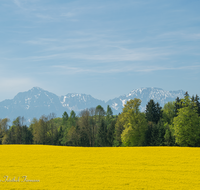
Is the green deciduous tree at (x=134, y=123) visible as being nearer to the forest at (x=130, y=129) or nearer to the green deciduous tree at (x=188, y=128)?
the forest at (x=130, y=129)

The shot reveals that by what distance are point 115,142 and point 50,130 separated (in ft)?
124

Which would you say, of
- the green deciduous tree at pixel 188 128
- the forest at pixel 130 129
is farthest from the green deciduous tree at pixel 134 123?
the green deciduous tree at pixel 188 128

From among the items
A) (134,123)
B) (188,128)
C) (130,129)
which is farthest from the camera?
(134,123)

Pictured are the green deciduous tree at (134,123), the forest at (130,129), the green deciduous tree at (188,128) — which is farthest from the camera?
the green deciduous tree at (134,123)

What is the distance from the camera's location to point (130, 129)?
71750 mm

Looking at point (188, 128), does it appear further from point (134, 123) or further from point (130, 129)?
point (130, 129)

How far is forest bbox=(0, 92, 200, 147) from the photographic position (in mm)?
61781

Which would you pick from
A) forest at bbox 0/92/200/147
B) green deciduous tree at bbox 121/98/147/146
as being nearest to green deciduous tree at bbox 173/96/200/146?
forest at bbox 0/92/200/147

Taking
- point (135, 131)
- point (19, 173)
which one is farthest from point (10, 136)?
point (19, 173)

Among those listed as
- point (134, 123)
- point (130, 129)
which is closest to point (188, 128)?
point (134, 123)

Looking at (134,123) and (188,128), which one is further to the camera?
(134,123)

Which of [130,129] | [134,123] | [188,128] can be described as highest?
[134,123]

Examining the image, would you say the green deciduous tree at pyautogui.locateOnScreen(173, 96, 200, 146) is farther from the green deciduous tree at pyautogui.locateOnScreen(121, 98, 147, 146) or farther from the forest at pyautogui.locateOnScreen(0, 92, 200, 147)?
the green deciduous tree at pyautogui.locateOnScreen(121, 98, 147, 146)

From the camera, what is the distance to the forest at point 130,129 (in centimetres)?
6178
